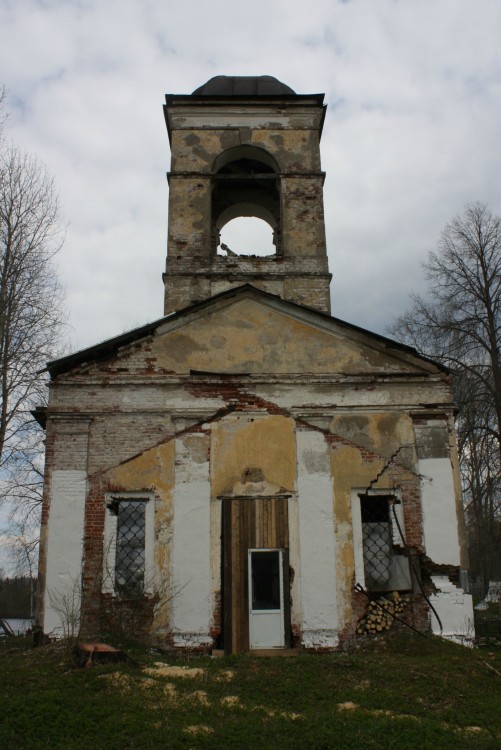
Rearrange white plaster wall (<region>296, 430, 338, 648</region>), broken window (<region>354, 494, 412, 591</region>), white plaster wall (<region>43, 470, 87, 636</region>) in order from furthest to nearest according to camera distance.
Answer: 1. broken window (<region>354, 494, 412, 591</region>)
2. white plaster wall (<region>296, 430, 338, 648</region>)
3. white plaster wall (<region>43, 470, 87, 636</region>)

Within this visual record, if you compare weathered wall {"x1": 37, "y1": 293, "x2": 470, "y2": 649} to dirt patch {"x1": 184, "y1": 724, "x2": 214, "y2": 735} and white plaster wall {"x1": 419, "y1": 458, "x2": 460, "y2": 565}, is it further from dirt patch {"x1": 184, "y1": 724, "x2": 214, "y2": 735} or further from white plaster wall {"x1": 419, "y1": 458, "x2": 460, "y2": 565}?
dirt patch {"x1": 184, "y1": 724, "x2": 214, "y2": 735}

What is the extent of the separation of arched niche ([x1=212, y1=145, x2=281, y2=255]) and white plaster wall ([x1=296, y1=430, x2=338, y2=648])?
5566 millimetres

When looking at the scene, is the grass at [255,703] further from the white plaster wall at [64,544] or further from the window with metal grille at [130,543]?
the window with metal grille at [130,543]

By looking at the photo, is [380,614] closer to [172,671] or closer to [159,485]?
[172,671]

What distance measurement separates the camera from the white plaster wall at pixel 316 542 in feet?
35.4

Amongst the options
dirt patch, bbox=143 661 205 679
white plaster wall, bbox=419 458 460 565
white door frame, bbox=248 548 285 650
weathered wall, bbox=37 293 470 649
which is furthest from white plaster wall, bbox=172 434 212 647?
white plaster wall, bbox=419 458 460 565

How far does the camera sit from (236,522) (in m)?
11.2

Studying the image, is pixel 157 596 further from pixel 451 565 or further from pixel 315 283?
pixel 315 283

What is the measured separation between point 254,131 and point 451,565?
10.2 meters

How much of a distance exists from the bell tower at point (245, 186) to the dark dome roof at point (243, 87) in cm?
2

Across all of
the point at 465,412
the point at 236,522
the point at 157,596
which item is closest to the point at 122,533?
the point at 157,596

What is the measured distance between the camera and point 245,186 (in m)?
16.0

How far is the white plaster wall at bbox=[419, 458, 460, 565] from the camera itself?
11281 millimetres

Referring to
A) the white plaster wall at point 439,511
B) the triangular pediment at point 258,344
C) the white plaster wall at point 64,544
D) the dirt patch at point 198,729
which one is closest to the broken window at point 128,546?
the white plaster wall at point 64,544
